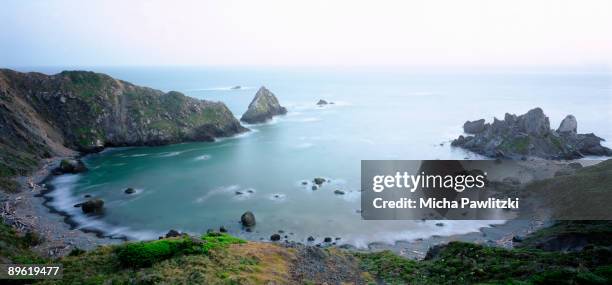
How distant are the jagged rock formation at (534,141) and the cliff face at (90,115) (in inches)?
2306

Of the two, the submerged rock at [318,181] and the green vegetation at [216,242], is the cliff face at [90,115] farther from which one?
the green vegetation at [216,242]

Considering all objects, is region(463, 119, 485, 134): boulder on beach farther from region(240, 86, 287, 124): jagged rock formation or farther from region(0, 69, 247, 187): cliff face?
region(0, 69, 247, 187): cliff face

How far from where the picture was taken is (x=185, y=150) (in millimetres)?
85438

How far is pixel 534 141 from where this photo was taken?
247 ft

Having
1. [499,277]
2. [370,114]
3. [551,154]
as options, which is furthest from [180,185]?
[370,114]

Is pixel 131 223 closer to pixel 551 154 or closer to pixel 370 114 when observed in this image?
pixel 551 154

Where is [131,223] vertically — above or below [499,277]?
below

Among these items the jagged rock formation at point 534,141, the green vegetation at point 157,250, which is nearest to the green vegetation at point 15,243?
the green vegetation at point 157,250

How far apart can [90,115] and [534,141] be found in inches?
3455

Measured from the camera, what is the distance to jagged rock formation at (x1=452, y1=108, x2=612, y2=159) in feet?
243

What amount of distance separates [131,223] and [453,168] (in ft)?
170

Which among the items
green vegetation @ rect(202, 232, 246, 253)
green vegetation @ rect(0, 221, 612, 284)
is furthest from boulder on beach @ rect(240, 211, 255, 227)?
green vegetation @ rect(0, 221, 612, 284)

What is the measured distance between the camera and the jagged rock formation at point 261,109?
120m

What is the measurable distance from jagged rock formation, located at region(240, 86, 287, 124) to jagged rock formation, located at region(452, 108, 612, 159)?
2378 inches
